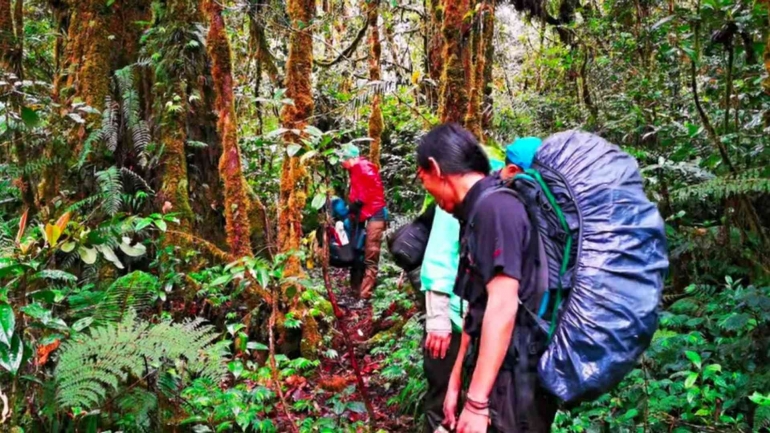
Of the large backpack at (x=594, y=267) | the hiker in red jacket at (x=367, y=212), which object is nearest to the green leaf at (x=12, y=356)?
the large backpack at (x=594, y=267)

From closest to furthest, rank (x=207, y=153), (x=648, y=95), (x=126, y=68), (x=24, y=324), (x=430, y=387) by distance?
(x=24, y=324)
(x=430, y=387)
(x=126, y=68)
(x=207, y=153)
(x=648, y=95)

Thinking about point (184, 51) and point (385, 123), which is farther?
point (385, 123)

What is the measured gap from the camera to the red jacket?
21.8 feet

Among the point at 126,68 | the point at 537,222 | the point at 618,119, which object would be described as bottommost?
the point at 537,222

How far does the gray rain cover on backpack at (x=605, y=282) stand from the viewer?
70.8 inches

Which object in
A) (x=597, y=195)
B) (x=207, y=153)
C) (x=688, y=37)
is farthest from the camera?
(x=207, y=153)

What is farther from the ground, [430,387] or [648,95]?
[648,95]

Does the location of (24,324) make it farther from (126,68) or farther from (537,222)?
(126,68)

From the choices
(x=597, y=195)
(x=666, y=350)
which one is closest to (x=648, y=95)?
(x=666, y=350)

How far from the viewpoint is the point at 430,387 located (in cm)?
314

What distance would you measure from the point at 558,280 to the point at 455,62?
3.47 m

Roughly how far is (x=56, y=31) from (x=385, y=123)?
6.44 meters

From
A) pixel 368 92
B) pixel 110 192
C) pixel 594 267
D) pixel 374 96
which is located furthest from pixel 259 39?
pixel 594 267

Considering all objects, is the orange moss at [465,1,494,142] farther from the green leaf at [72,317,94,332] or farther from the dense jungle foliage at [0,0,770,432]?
the green leaf at [72,317,94,332]
